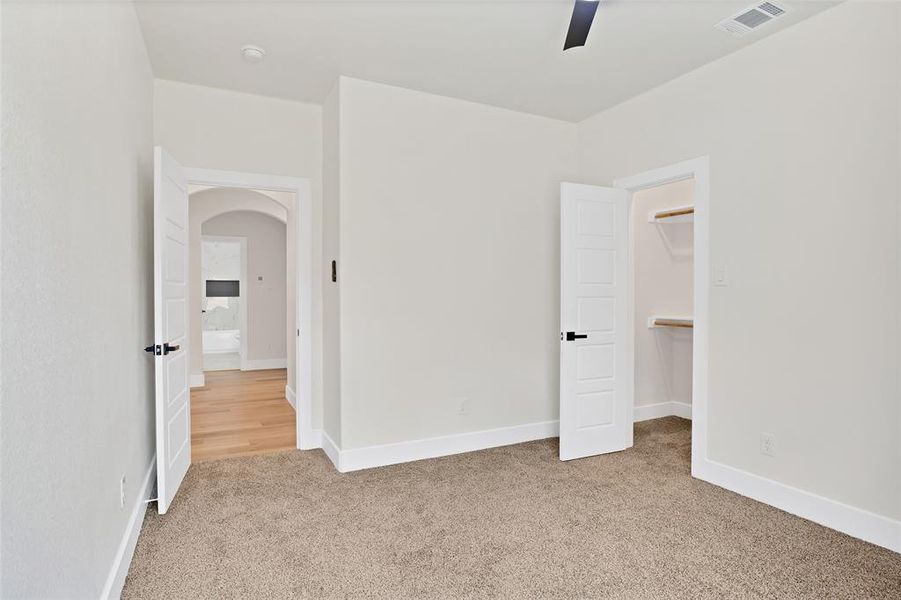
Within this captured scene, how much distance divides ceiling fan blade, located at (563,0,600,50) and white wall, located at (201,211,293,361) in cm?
714

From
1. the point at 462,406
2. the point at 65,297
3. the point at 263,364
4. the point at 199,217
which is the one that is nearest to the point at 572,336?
the point at 462,406

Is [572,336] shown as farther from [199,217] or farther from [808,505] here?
[199,217]

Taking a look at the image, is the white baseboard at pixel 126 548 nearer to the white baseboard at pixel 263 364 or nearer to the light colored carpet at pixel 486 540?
the light colored carpet at pixel 486 540

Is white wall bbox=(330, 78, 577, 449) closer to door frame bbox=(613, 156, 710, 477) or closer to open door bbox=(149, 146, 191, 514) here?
open door bbox=(149, 146, 191, 514)

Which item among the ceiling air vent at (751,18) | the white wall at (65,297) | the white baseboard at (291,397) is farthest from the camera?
the white baseboard at (291,397)

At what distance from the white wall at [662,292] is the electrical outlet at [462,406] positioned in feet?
5.74

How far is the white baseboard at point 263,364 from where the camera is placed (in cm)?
842

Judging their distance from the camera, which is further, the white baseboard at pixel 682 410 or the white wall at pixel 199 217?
the white wall at pixel 199 217

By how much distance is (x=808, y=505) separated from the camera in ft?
9.27

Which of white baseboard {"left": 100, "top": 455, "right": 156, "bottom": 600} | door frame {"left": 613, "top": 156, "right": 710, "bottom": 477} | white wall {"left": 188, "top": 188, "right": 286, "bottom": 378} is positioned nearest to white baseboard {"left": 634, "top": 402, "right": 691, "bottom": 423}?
door frame {"left": 613, "top": 156, "right": 710, "bottom": 477}

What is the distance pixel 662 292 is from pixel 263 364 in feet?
20.6

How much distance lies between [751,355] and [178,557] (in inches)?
126

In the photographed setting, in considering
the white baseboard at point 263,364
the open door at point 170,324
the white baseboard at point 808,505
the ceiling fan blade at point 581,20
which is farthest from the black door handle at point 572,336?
the white baseboard at point 263,364

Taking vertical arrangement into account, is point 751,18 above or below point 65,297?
above
